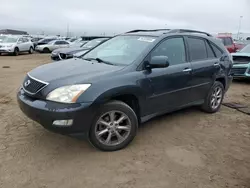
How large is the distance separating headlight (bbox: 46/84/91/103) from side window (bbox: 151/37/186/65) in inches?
54.5

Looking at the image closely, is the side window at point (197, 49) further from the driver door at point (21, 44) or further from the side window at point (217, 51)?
the driver door at point (21, 44)

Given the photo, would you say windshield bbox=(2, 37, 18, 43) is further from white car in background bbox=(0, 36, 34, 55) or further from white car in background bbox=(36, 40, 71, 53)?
white car in background bbox=(36, 40, 71, 53)

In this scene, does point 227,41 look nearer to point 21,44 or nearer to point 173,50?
point 173,50

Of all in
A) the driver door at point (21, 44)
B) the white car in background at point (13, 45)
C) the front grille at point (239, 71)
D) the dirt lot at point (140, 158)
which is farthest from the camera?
the driver door at point (21, 44)

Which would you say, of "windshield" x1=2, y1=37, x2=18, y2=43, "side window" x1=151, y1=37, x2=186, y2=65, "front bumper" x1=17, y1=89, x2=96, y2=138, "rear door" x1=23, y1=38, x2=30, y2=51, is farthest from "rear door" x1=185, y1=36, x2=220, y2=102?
"rear door" x1=23, y1=38, x2=30, y2=51

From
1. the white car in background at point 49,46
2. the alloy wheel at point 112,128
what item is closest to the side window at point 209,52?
the alloy wheel at point 112,128

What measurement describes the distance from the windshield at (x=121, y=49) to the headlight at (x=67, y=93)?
0.91m

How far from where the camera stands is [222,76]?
5.47 m

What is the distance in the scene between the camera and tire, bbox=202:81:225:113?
5.29 m

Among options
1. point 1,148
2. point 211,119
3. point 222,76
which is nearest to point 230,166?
point 211,119

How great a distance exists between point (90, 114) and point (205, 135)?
206 cm

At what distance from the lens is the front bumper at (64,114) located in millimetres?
3246

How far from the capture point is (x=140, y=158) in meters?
3.52

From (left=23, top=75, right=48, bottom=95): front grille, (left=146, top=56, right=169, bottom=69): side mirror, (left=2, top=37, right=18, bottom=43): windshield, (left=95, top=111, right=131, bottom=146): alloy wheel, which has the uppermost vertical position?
(left=146, top=56, right=169, bottom=69): side mirror
